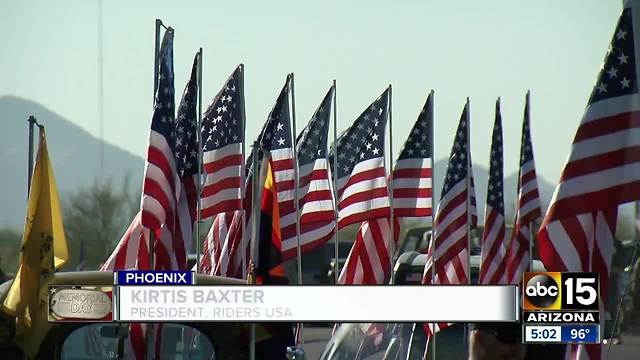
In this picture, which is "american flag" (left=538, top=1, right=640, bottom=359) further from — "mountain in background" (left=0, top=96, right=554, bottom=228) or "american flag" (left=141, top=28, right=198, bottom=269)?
"american flag" (left=141, top=28, right=198, bottom=269)

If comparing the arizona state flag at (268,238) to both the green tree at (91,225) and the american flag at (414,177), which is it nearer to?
the green tree at (91,225)

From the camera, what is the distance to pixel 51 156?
921 centimetres

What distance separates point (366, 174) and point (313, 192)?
55cm

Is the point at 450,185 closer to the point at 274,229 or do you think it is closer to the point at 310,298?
the point at 274,229

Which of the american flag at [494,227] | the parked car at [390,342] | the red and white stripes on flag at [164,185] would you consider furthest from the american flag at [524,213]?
the red and white stripes on flag at [164,185]

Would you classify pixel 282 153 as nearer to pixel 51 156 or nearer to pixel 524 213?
pixel 524 213

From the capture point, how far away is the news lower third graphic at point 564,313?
834 cm

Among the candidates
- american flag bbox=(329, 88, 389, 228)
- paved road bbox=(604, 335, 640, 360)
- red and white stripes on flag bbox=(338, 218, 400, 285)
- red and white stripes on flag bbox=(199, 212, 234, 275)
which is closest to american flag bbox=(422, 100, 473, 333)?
red and white stripes on flag bbox=(338, 218, 400, 285)

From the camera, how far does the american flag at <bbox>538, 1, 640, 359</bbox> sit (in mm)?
8430

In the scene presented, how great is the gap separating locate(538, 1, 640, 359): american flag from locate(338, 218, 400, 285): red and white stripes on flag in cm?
247

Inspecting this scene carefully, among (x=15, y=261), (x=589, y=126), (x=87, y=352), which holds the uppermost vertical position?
(x=589, y=126)

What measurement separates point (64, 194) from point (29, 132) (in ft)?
1.47

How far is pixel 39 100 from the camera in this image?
8758 millimetres

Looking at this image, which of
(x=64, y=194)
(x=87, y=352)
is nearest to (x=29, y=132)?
(x=64, y=194)
